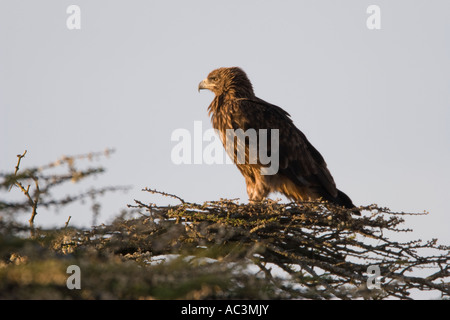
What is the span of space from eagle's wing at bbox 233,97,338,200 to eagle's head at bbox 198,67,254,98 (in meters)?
0.33

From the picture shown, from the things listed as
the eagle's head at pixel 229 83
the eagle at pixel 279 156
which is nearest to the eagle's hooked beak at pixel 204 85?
the eagle's head at pixel 229 83

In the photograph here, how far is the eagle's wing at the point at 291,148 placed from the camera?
8.44 m

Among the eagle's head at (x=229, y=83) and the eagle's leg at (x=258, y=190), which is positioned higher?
the eagle's head at (x=229, y=83)

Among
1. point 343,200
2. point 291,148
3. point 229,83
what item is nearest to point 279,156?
point 291,148

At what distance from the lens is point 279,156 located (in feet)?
28.5

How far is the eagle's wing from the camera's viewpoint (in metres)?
8.44

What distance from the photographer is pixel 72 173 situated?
109 inches

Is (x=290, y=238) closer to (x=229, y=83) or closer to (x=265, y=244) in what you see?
(x=265, y=244)

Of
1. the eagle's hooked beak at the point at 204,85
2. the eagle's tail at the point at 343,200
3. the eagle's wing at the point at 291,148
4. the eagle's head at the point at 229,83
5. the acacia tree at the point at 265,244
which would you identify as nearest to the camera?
the acacia tree at the point at 265,244

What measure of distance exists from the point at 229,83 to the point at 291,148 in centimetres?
165

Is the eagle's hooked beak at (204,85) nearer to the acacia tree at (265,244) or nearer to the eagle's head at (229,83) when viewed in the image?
the eagle's head at (229,83)
